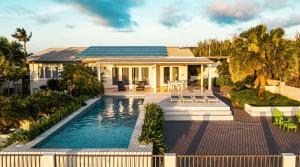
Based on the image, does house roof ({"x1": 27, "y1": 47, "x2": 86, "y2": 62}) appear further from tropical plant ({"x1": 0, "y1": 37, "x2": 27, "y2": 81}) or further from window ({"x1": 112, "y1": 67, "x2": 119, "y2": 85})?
window ({"x1": 112, "y1": 67, "x2": 119, "y2": 85})

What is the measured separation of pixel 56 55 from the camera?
32125mm

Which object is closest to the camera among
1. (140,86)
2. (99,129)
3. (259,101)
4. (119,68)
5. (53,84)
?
(99,129)

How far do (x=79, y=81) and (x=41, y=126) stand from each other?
34.3 ft

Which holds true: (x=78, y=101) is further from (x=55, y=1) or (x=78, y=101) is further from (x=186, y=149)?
(x=186, y=149)

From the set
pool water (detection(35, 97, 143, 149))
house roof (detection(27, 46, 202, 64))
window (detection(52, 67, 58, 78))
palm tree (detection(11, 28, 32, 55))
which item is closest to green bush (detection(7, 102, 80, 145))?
Answer: pool water (detection(35, 97, 143, 149))

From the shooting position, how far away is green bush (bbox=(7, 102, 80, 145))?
37.9 ft

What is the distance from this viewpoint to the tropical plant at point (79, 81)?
934 inches

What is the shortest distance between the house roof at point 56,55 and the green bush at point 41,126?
38.0ft

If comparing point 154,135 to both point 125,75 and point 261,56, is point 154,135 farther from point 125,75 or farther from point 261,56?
point 125,75

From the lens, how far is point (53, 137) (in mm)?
13352

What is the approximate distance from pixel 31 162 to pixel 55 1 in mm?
15942

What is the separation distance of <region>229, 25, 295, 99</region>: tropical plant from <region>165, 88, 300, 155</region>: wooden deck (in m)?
3.74

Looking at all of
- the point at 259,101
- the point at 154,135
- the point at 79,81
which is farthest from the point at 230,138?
the point at 79,81

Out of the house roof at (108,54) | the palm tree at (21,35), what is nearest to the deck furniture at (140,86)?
the house roof at (108,54)
